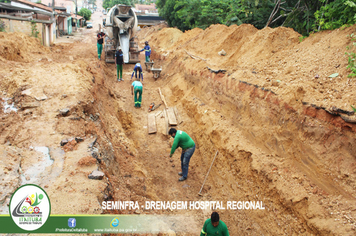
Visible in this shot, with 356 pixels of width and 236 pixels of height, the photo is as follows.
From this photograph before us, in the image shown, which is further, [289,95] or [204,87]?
[204,87]

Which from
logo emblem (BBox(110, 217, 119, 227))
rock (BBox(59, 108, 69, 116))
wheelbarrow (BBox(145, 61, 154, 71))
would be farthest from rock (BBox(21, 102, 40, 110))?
wheelbarrow (BBox(145, 61, 154, 71))

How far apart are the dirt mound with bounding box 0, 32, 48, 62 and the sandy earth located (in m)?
0.16

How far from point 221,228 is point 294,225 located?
1.67 m

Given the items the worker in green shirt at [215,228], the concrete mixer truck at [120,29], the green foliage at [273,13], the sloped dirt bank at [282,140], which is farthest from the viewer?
the concrete mixer truck at [120,29]

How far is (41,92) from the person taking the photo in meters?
6.91

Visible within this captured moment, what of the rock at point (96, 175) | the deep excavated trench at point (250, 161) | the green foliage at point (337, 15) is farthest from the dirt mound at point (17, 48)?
the green foliage at point (337, 15)

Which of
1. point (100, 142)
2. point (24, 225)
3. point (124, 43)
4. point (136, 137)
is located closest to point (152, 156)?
point (136, 137)

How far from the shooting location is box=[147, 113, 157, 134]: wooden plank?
29.0 feet

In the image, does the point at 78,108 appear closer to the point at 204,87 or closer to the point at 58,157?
the point at 58,157

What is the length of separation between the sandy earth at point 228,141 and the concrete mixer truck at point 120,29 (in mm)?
6163

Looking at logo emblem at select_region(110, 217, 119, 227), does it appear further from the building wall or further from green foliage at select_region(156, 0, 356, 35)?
the building wall

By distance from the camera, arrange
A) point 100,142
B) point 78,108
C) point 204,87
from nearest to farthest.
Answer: point 100,142 → point 78,108 → point 204,87

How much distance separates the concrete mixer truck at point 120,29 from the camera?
1490 centimetres

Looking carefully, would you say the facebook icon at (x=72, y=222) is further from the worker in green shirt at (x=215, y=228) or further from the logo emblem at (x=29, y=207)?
the worker in green shirt at (x=215, y=228)
